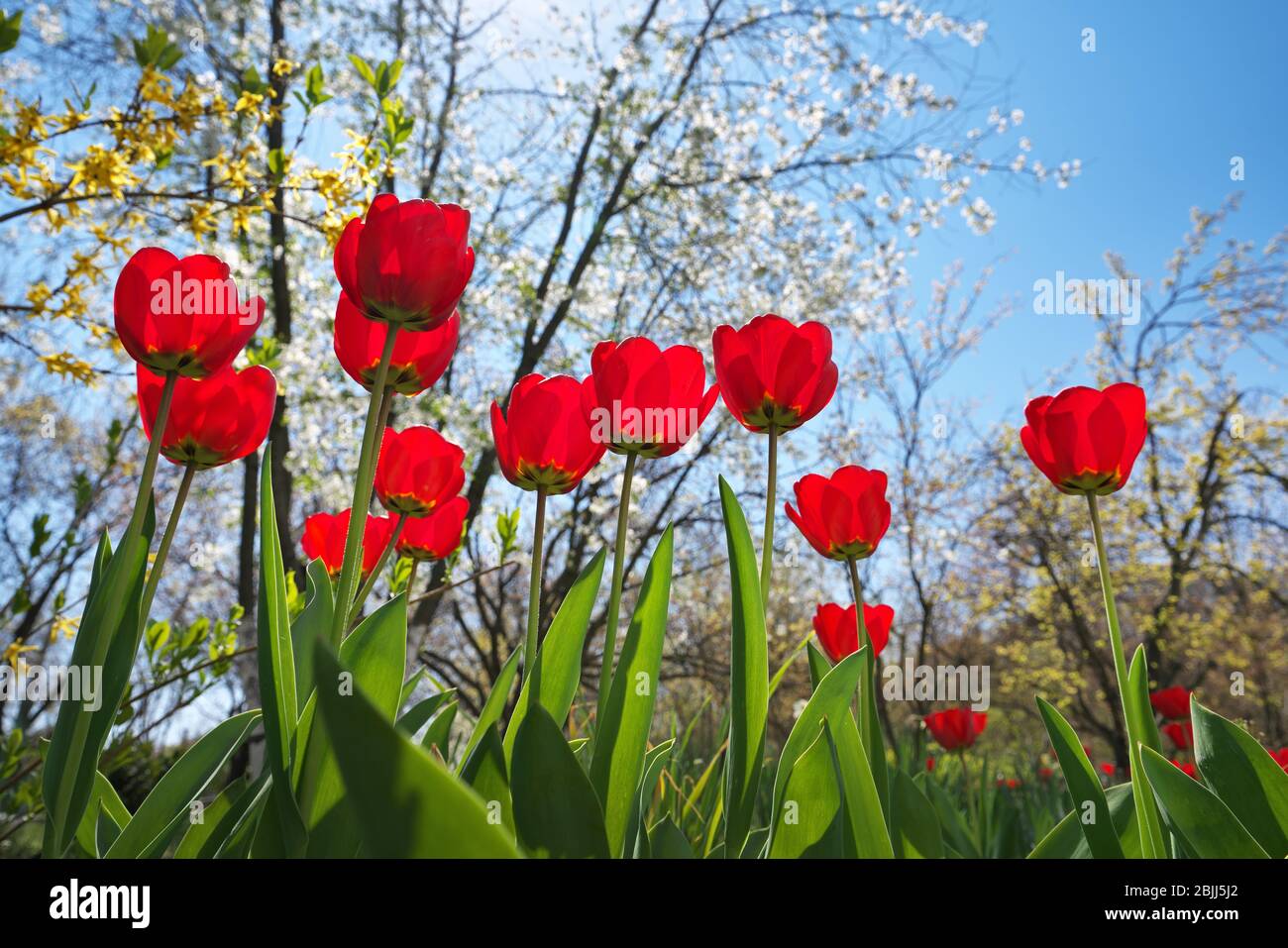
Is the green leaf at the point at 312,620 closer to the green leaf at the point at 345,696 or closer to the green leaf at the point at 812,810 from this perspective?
the green leaf at the point at 345,696

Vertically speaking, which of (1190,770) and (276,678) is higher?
(276,678)

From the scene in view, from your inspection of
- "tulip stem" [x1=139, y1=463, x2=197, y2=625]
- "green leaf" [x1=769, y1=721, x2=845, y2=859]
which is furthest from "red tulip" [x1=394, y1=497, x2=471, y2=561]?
"green leaf" [x1=769, y1=721, x2=845, y2=859]

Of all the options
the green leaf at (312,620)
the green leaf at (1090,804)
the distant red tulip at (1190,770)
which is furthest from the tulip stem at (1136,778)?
the green leaf at (312,620)

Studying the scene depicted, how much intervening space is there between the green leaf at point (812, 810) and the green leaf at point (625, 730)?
0.35ft

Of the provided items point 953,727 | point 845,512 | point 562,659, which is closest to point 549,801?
point 562,659

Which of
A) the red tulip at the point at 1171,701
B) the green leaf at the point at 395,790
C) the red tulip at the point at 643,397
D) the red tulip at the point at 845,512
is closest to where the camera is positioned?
the green leaf at the point at 395,790

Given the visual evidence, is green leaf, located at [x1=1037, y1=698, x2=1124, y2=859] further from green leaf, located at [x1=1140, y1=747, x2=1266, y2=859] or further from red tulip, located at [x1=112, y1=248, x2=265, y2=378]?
red tulip, located at [x1=112, y1=248, x2=265, y2=378]

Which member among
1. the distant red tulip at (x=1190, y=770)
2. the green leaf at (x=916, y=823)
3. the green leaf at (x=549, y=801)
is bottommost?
the distant red tulip at (x=1190, y=770)

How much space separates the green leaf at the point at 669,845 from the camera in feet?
2.00

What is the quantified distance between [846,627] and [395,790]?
2.83ft

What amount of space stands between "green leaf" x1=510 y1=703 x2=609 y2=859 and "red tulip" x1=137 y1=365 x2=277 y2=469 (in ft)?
1.32

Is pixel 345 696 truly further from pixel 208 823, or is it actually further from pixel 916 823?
pixel 916 823

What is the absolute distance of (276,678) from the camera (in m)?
0.52
